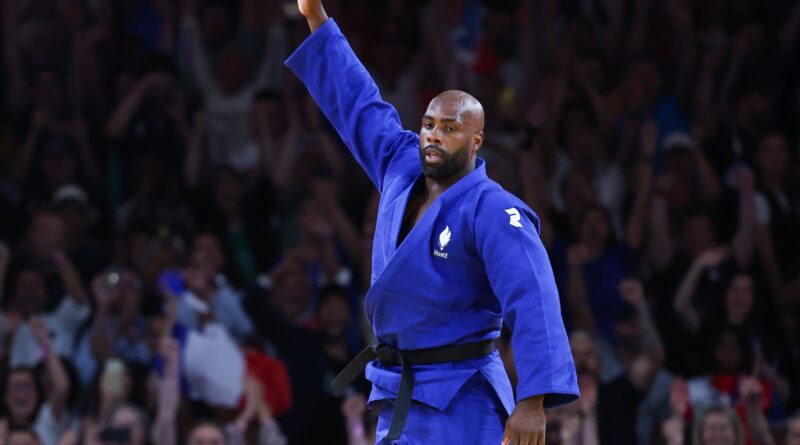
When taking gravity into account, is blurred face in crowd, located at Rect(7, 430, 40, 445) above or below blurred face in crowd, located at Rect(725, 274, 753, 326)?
below

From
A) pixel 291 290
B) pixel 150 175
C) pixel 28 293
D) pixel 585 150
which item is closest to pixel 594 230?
pixel 585 150

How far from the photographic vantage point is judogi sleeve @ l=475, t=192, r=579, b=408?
3830 millimetres

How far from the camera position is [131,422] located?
678 cm

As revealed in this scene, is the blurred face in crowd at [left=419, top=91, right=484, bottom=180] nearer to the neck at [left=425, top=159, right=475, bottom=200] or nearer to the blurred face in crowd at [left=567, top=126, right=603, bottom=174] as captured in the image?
the neck at [left=425, top=159, right=475, bottom=200]

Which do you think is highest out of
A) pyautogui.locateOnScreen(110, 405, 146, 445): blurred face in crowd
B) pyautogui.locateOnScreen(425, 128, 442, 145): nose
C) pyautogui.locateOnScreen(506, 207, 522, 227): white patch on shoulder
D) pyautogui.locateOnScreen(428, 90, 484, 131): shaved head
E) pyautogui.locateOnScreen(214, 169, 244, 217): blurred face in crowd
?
pyautogui.locateOnScreen(214, 169, 244, 217): blurred face in crowd

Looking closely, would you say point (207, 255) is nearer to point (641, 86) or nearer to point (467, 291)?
point (641, 86)

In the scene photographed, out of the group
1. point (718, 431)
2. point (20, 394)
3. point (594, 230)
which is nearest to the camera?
point (718, 431)

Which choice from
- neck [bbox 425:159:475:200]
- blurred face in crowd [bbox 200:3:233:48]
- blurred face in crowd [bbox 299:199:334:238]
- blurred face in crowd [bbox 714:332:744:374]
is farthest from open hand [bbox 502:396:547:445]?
blurred face in crowd [bbox 200:3:233:48]

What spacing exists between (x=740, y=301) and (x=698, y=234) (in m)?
0.51

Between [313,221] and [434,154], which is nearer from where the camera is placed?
[434,154]

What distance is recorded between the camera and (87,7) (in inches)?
352

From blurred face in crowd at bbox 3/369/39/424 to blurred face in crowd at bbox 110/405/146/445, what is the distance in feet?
1.68

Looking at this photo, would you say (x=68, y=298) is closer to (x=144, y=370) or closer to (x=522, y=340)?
(x=144, y=370)

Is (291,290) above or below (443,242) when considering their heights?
above
